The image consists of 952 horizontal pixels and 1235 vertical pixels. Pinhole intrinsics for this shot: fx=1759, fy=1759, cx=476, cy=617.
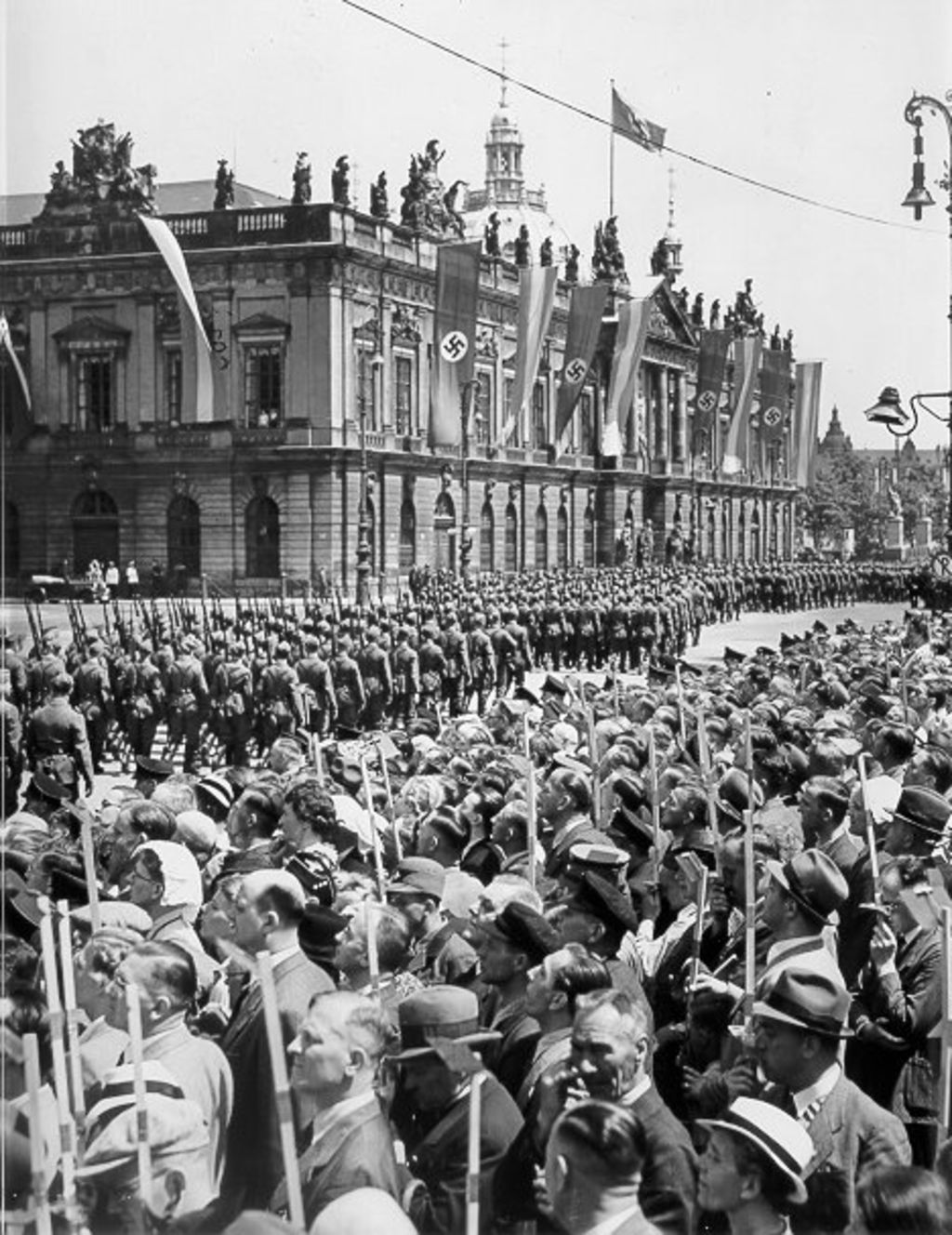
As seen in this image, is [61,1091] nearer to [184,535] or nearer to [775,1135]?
[775,1135]

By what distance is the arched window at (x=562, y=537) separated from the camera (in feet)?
220

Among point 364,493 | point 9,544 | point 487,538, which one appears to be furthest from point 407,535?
point 9,544

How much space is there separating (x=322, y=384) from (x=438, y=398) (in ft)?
49.8

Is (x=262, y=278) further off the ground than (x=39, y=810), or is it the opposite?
(x=262, y=278)

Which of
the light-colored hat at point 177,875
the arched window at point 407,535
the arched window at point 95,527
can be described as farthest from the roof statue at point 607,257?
the light-colored hat at point 177,875

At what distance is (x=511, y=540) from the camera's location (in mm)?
62656

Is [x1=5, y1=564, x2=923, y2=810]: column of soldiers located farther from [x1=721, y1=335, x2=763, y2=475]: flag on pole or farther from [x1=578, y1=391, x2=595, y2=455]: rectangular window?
[x1=578, y1=391, x2=595, y2=455]: rectangular window

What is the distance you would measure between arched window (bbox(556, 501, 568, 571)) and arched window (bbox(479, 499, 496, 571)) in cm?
634

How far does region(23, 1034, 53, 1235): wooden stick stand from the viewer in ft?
12.2

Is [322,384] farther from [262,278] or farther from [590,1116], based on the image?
[590,1116]

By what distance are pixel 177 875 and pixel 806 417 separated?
37.7 m

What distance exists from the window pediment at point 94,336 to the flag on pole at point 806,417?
1879 centimetres

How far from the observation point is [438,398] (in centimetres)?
3441

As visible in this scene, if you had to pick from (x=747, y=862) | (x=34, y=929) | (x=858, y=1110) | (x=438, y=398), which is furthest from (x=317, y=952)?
(x=438, y=398)
